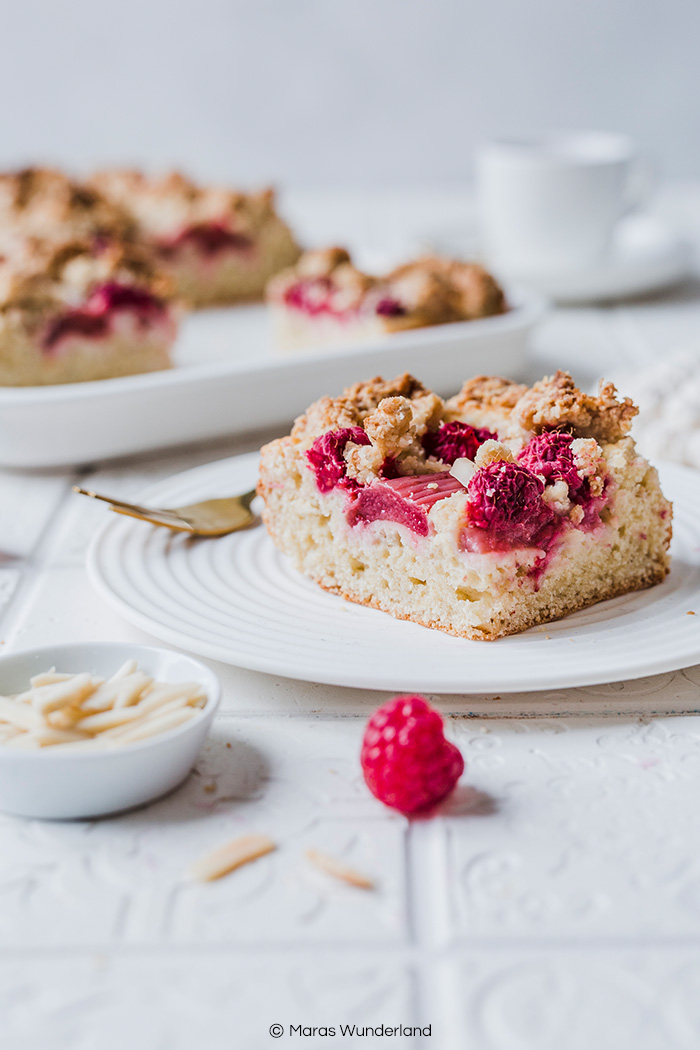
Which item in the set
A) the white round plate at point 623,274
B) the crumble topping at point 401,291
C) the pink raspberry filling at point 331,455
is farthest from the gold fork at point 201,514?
the white round plate at point 623,274

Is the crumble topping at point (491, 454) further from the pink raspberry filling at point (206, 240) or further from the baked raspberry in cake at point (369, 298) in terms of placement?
the pink raspberry filling at point (206, 240)

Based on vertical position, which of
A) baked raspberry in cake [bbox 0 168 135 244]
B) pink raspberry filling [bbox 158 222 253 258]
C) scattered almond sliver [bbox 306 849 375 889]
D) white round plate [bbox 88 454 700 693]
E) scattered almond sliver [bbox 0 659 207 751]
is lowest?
scattered almond sliver [bbox 306 849 375 889]

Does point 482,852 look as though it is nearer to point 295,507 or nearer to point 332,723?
point 332,723

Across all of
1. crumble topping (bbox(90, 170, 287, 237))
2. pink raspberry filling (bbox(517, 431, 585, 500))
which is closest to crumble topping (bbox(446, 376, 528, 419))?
pink raspberry filling (bbox(517, 431, 585, 500))

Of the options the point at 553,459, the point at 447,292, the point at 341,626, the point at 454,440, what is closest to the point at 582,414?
the point at 553,459

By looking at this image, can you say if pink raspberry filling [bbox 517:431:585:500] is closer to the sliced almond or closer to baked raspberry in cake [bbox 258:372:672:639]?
baked raspberry in cake [bbox 258:372:672:639]

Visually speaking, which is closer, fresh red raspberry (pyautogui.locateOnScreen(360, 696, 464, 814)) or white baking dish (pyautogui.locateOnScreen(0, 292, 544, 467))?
fresh red raspberry (pyautogui.locateOnScreen(360, 696, 464, 814))
